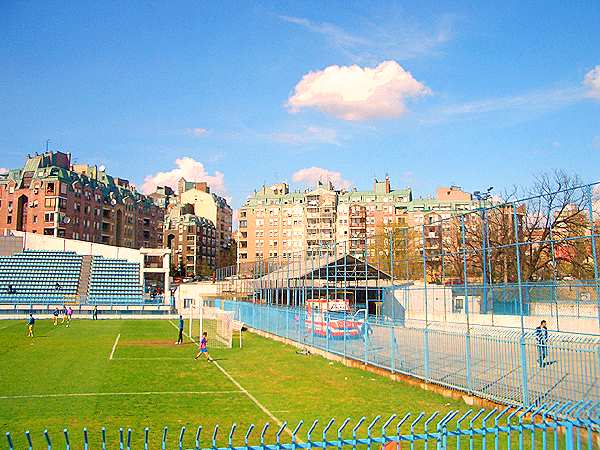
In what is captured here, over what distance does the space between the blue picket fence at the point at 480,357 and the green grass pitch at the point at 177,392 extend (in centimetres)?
98

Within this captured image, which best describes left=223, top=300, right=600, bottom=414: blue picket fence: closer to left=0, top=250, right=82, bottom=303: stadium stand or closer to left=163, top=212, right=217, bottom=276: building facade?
left=0, top=250, right=82, bottom=303: stadium stand

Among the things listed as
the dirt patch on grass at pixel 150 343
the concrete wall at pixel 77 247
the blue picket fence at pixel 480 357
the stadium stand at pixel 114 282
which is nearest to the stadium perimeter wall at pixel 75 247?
the concrete wall at pixel 77 247

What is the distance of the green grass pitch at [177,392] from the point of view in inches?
614

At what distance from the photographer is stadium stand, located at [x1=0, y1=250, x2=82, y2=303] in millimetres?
71812

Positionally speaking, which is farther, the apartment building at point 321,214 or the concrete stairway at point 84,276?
the apartment building at point 321,214

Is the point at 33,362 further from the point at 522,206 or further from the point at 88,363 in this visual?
the point at 522,206

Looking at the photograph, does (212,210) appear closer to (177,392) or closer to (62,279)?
(62,279)

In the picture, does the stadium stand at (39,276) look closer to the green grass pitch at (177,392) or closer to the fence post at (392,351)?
the green grass pitch at (177,392)

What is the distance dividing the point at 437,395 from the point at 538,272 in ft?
124

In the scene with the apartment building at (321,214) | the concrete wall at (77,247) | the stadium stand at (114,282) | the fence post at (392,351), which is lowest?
the fence post at (392,351)

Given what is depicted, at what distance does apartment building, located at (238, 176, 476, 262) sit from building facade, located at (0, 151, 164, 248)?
28848mm

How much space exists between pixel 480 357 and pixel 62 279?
68282mm

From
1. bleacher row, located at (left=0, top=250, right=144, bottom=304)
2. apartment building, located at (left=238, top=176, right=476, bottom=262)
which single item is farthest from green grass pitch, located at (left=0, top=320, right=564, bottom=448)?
apartment building, located at (left=238, top=176, right=476, bottom=262)

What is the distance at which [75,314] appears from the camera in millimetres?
66125
